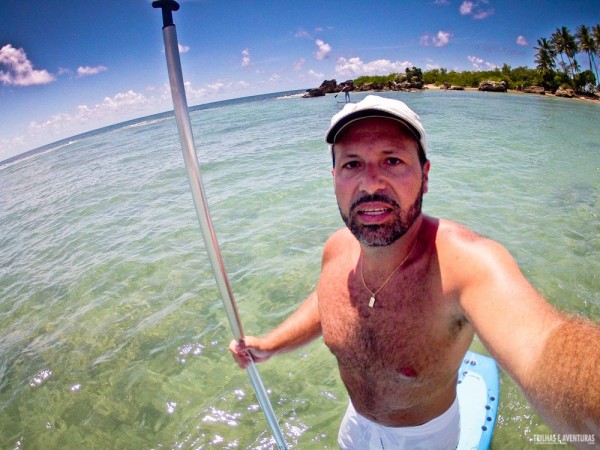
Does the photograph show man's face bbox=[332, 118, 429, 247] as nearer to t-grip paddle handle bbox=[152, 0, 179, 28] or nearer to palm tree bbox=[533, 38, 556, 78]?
t-grip paddle handle bbox=[152, 0, 179, 28]

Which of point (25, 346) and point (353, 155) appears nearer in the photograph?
point (353, 155)

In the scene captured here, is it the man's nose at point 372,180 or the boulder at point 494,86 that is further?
the boulder at point 494,86

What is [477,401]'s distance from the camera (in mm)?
2637

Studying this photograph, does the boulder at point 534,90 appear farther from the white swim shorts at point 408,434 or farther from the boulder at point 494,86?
the white swim shorts at point 408,434

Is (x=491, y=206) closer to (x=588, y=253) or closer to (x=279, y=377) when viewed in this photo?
(x=588, y=253)

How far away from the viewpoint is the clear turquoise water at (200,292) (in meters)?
3.11

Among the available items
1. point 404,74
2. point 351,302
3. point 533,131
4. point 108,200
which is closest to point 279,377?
point 351,302

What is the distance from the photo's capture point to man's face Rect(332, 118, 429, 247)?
1.51 m

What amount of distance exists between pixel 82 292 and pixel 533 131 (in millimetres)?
18091

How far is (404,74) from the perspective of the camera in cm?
6669

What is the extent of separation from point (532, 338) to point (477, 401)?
6.57ft

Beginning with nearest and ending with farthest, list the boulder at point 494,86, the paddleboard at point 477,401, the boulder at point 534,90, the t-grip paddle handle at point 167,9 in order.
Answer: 1. the t-grip paddle handle at point 167,9
2. the paddleboard at point 477,401
3. the boulder at point 534,90
4. the boulder at point 494,86

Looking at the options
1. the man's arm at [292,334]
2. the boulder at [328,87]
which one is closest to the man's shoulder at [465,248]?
the man's arm at [292,334]

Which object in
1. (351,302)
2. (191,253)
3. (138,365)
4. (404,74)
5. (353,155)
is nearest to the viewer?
(353,155)
